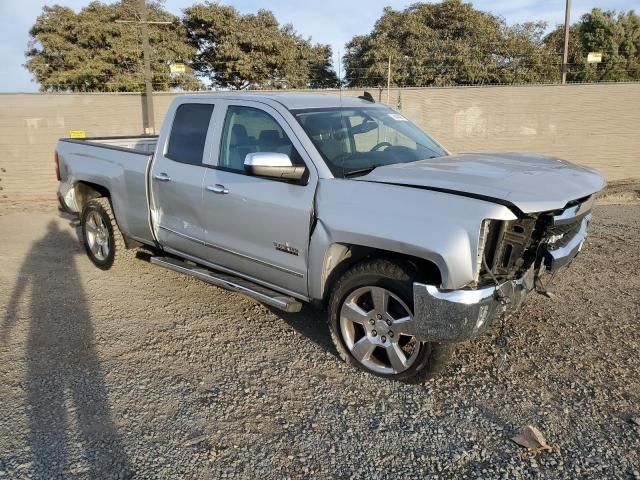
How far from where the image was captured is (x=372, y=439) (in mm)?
2969

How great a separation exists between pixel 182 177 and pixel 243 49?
25.8m

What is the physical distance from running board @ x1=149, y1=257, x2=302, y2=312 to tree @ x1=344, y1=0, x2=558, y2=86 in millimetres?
21053

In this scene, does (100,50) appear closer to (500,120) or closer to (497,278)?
(500,120)

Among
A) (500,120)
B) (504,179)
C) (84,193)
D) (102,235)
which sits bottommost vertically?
(102,235)

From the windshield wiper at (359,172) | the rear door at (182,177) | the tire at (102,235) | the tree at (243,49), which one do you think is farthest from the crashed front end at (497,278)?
the tree at (243,49)

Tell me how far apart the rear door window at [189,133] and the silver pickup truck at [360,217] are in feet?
0.05

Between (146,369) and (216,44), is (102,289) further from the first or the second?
(216,44)

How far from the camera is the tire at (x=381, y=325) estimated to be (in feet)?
10.8

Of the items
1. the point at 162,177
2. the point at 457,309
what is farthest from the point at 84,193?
the point at 457,309

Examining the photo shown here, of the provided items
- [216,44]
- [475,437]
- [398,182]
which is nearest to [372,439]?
[475,437]

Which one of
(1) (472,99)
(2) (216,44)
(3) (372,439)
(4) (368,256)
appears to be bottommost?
(3) (372,439)

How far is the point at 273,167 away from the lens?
11.8ft

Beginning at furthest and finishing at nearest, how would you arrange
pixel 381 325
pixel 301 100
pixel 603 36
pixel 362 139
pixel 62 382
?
1. pixel 603 36
2. pixel 301 100
3. pixel 362 139
4. pixel 62 382
5. pixel 381 325

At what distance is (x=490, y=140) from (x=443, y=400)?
11.5 meters
